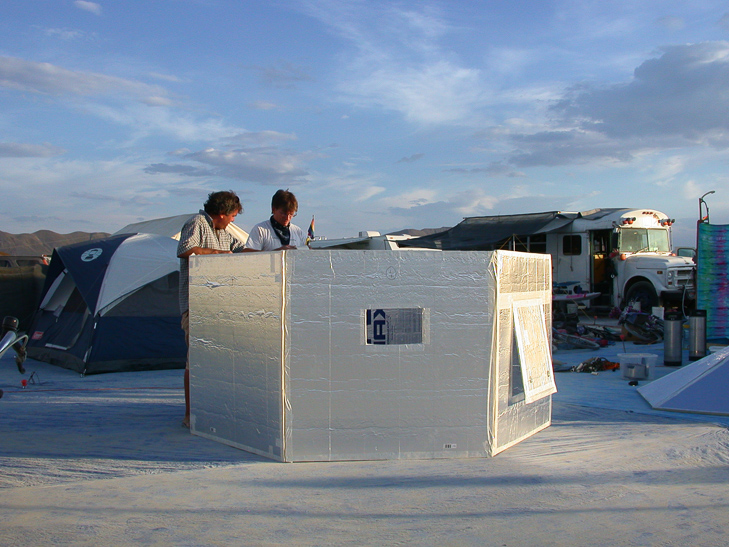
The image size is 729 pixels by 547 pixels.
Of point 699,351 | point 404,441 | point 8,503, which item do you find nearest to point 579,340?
point 699,351

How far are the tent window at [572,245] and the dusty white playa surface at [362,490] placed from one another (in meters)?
10.9

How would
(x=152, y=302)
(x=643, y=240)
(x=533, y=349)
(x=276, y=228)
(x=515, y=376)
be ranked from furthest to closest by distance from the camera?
(x=643, y=240) < (x=152, y=302) < (x=276, y=228) < (x=533, y=349) < (x=515, y=376)

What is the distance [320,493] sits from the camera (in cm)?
360

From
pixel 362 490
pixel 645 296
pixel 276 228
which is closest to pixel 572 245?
pixel 645 296

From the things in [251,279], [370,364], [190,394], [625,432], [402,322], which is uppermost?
[251,279]

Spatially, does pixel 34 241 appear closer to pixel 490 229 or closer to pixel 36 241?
pixel 36 241

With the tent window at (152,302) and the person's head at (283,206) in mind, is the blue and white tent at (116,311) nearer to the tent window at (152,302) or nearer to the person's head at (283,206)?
the tent window at (152,302)

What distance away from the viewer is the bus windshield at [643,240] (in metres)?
15.5

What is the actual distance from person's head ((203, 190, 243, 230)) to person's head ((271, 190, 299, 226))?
31 centimetres

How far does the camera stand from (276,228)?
5.46 meters

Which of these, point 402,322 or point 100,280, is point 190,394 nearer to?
point 402,322

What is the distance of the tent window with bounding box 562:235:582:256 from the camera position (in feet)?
52.2

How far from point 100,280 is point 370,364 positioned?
233 inches

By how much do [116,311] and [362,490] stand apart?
6056 millimetres
